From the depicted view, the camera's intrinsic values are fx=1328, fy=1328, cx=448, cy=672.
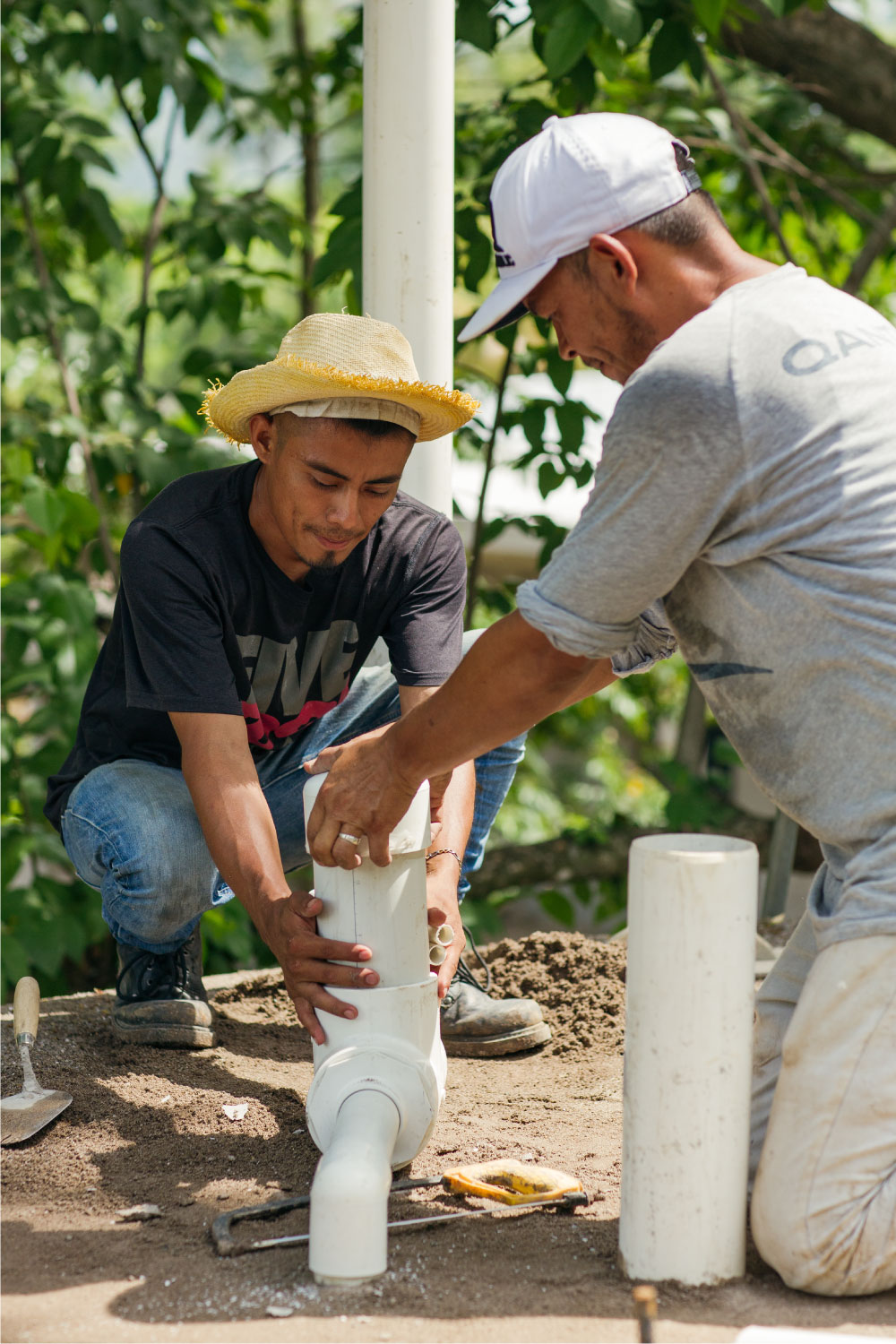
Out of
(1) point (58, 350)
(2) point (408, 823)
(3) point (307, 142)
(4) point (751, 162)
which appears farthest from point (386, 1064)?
(3) point (307, 142)

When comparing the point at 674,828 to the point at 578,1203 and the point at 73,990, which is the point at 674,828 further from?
the point at 578,1203

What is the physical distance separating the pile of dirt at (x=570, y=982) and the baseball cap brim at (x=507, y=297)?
57.2 inches

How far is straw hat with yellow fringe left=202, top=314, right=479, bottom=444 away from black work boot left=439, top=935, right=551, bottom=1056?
1.17 m

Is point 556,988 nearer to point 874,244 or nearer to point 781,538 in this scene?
point 781,538

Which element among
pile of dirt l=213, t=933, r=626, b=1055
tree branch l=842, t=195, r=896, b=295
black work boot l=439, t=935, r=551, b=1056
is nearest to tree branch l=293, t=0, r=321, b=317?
tree branch l=842, t=195, r=896, b=295

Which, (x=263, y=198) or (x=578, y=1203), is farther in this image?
(x=263, y=198)

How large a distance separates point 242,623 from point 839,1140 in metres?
1.39

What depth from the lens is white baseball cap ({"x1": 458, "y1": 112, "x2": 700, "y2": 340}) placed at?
1.76m

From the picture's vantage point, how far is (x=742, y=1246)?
1.67 meters

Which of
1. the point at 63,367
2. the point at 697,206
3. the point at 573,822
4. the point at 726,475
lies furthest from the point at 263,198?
the point at 573,822

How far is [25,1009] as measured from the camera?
7.49 ft

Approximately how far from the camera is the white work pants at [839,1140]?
1646 mm

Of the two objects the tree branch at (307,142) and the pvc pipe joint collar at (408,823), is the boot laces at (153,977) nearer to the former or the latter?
the pvc pipe joint collar at (408,823)

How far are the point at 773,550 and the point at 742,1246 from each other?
0.88 meters
